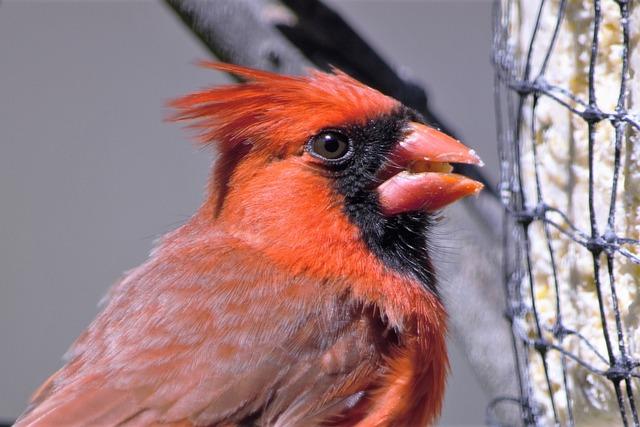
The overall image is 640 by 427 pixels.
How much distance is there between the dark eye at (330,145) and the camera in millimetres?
1810

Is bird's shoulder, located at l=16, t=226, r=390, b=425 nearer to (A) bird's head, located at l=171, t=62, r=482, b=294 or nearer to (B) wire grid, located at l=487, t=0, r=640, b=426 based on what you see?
(A) bird's head, located at l=171, t=62, r=482, b=294

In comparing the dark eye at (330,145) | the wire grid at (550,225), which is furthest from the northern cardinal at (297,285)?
the wire grid at (550,225)

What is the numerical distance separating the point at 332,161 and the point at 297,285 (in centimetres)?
22

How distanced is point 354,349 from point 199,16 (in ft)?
2.41

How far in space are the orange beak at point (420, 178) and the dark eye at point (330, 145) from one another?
0.08 metres

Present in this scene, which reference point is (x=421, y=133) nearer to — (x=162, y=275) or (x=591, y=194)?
(x=591, y=194)

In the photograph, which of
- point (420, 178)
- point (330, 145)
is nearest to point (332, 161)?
point (330, 145)

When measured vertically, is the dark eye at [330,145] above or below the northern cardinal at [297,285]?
above

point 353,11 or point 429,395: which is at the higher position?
point 353,11

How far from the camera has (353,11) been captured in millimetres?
4461

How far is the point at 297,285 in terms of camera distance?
1805 mm

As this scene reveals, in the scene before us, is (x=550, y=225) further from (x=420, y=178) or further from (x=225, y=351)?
(x=225, y=351)

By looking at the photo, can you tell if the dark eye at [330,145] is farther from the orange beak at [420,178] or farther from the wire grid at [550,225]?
the wire grid at [550,225]

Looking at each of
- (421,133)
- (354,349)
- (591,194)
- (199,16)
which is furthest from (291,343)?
(199,16)
